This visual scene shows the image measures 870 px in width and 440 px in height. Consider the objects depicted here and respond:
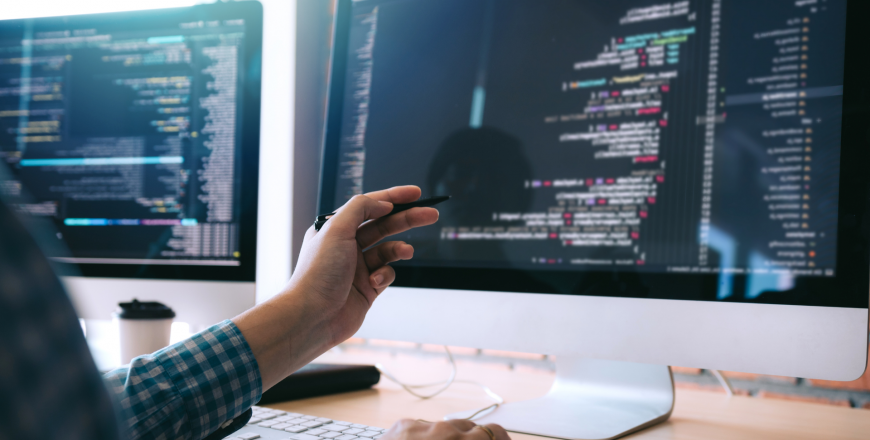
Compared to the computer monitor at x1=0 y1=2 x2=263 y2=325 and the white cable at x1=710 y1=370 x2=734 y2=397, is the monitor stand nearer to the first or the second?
the white cable at x1=710 y1=370 x2=734 y2=397

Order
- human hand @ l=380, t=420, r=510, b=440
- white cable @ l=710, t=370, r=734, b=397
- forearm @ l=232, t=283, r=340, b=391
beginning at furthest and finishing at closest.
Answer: white cable @ l=710, t=370, r=734, b=397 → forearm @ l=232, t=283, r=340, b=391 → human hand @ l=380, t=420, r=510, b=440

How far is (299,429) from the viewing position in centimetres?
53

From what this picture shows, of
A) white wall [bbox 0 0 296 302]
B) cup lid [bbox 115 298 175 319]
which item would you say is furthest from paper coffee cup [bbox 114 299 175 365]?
white wall [bbox 0 0 296 302]

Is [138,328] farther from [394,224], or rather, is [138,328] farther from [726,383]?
[726,383]

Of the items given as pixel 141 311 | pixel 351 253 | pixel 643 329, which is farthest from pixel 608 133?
pixel 141 311

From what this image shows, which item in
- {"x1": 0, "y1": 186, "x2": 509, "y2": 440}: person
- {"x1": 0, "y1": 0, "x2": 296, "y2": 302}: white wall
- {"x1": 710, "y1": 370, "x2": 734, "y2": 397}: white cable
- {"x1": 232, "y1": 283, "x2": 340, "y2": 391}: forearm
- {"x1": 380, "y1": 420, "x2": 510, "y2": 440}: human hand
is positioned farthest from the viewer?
{"x1": 0, "y1": 0, "x2": 296, "y2": 302}: white wall

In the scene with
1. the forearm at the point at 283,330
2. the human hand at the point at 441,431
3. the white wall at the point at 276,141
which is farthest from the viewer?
the white wall at the point at 276,141

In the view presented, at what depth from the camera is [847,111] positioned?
1.74 ft

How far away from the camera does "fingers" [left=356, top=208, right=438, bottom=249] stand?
23.6 inches

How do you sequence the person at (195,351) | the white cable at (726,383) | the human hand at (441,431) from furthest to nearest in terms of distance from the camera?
the white cable at (726,383)
the human hand at (441,431)
the person at (195,351)

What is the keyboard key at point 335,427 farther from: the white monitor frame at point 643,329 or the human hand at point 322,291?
the white monitor frame at point 643,329

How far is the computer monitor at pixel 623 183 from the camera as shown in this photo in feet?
1.77

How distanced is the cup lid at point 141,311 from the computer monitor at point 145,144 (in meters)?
0.05

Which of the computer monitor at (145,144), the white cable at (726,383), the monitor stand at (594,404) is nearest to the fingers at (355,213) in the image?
the monitor stand at (594,404)
